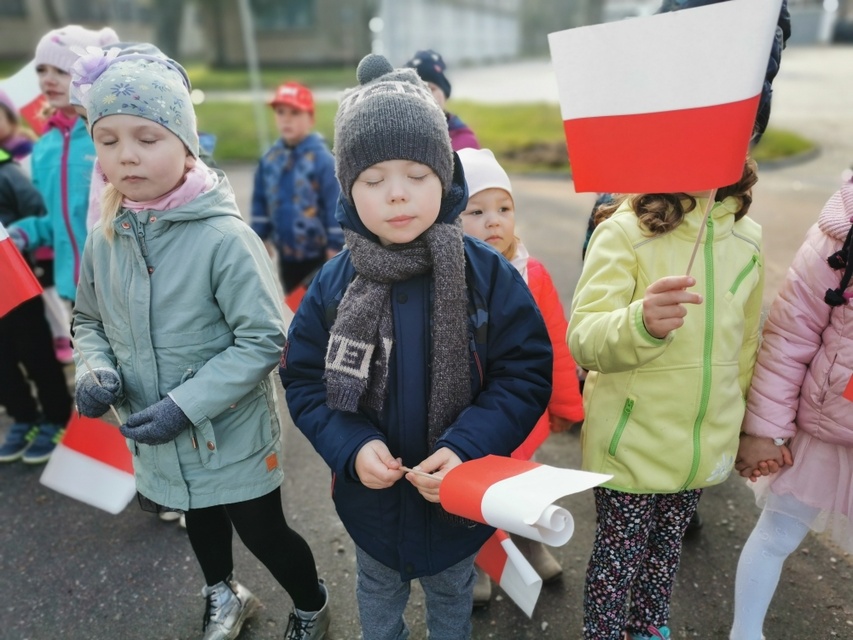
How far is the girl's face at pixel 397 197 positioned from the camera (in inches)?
60.9

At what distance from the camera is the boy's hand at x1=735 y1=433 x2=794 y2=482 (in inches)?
74.5

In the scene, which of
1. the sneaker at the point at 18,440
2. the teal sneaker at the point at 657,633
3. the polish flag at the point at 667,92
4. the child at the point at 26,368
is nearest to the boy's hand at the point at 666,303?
the polish flag at the point at 667,92

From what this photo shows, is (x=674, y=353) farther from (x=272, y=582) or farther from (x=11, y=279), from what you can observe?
(x=11, y=279)

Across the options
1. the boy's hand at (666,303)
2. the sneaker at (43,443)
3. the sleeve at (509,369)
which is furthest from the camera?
the sneaker at (43,443)

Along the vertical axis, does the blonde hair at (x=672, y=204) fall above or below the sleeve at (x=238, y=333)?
above

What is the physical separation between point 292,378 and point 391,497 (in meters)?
0.41

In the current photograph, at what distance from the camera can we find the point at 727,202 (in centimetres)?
174

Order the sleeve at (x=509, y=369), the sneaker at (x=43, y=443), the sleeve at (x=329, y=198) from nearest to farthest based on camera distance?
1. the sleeve at (x=509, y=369)
2. the sneaker at (x=43, y=443)
3. the sleeve at (x=329, y=198)

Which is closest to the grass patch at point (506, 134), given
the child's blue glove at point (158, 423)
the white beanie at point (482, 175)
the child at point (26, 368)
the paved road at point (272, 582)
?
the child at point (26, 368)

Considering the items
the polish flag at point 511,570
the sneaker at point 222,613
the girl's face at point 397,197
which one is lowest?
the sneaker at point 222,613

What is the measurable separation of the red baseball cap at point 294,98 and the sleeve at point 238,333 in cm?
238

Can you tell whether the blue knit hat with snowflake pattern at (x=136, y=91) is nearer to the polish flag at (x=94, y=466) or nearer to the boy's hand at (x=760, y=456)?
the polish flag at (x=94, y=466)

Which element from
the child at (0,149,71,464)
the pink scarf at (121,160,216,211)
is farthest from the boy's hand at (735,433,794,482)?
the child at (0,149,71,464)

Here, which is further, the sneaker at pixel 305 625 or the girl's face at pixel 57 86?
the girl's face at pixel 57 86
